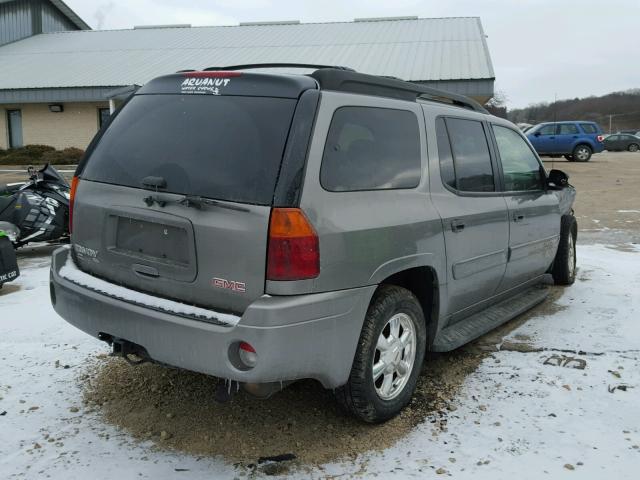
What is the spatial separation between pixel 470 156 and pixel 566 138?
24.2 m

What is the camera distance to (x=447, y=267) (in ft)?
12.0

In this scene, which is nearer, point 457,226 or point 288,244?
point 288,244

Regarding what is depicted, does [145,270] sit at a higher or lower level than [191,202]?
lower

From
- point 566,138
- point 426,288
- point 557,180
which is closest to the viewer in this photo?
point 426,288

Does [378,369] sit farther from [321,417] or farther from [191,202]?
[191,202]

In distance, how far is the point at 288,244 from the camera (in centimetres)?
269

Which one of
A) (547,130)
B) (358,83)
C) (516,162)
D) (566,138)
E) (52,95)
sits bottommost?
(516,162)

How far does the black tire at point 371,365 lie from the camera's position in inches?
121

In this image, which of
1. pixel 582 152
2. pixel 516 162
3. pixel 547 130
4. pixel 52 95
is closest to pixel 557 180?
pixel 516 162

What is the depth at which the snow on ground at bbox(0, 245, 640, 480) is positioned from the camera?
2.89m

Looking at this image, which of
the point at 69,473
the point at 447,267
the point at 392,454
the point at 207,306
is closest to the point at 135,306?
the point at 207,306

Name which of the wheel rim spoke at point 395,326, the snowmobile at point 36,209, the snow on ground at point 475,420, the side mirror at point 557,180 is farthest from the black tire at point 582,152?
the wheel rim spoke at point 395,326

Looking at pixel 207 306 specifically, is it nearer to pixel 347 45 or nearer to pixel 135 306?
pixel 135 306

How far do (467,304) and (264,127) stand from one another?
2006 mm
